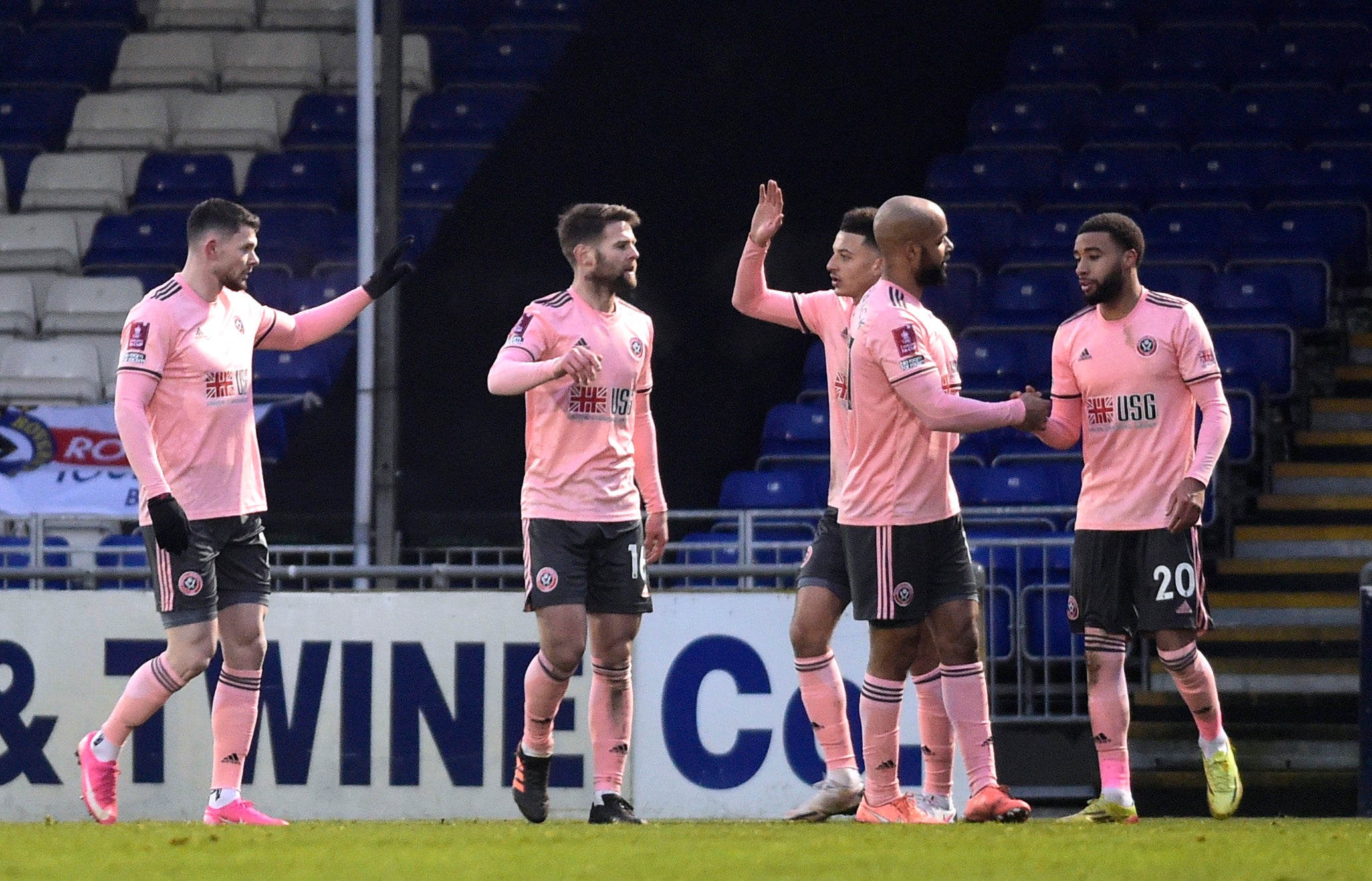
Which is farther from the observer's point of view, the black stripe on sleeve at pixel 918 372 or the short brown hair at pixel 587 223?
the short brown hair at pixel 587 223

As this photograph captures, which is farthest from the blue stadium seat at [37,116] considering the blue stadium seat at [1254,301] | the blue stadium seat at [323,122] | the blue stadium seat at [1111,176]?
the blue stadium seat at [1254,301]

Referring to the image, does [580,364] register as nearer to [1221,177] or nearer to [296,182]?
[1221,177]

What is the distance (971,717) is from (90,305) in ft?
30.2

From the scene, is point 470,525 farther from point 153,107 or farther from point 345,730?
point 153,107

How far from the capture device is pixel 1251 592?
37.3 feet

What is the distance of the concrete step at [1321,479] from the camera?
39.7 ft

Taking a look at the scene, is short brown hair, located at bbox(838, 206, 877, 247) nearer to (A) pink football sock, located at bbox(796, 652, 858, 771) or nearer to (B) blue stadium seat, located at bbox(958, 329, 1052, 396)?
(A) pink football sock, located at bbox(796, 652, 858, 771)

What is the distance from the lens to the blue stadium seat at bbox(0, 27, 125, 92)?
54.8 ft

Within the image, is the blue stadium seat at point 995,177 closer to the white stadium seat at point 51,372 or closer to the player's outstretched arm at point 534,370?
the white stadium seat at point 51,372

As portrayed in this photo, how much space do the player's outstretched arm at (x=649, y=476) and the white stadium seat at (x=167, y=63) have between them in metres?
10.2

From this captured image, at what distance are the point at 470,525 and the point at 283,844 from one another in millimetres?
7215

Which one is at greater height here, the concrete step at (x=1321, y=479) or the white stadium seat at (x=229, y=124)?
the white stadium seat at (x=229, y=124)

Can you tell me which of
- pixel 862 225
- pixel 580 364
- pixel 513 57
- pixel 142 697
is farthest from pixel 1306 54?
pixel 142 697

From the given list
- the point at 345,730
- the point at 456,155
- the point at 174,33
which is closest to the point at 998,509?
the point at 345,730
